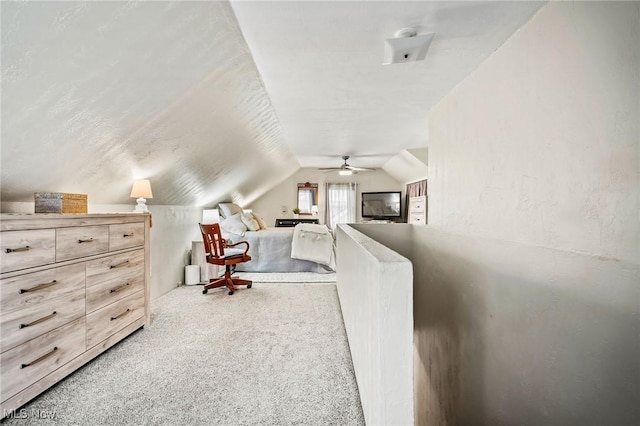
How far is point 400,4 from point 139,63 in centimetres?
154

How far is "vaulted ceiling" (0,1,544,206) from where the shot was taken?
1315 millimetres

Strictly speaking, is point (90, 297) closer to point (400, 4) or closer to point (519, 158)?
point (400, 4)

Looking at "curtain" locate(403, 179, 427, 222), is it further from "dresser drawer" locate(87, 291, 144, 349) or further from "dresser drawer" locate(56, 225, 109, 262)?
"dresser drawer" locate(56, 225, 109, 262)

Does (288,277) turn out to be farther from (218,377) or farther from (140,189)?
(218,377)

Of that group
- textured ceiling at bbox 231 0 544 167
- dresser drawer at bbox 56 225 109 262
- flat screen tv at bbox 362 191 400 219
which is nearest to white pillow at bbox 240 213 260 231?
textured ceiling at bbox 231 0 544 167

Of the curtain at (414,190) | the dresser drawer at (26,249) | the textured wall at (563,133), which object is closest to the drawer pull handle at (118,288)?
the dresser drawer at (26,249)

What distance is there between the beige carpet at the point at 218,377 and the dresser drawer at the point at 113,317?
0.51ft

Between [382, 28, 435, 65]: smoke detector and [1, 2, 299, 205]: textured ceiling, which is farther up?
[382, 28, 435, 65]: smoke detector

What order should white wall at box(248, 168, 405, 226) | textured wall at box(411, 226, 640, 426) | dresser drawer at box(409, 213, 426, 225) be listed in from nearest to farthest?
textured wall at box(411, 226, 640, 426), dresser drawer at box(409, 213, 426, 225), white wall at box(248, 168, 405, 226)

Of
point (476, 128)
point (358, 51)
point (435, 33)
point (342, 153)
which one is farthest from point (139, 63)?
point (342, 153)

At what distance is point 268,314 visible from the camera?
2826 mm

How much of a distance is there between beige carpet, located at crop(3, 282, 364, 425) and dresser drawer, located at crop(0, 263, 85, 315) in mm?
547

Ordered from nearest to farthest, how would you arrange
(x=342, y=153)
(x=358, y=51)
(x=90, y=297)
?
(x=90, y=297) → (x=358, y=51) → (x=342, y=153)

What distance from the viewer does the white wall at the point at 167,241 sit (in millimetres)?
3330
